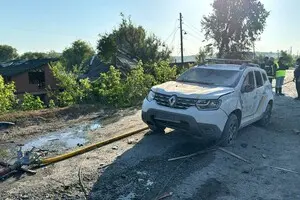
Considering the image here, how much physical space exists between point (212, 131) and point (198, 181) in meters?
1.29

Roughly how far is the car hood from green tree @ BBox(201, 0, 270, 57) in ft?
84.8

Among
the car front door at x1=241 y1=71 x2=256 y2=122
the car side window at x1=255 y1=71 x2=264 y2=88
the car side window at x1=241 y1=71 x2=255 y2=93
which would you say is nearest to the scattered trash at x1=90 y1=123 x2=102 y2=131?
the car front door at x1=241 y1=71 x2=256 y2=122

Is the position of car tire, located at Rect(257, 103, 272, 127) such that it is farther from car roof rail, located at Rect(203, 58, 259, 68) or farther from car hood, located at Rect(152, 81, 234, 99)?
car hood, located at Rect(152, 81, 234, 99)

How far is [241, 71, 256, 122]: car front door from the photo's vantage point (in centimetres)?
700

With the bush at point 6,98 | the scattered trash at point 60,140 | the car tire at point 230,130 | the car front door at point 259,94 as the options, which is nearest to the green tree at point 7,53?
the bush at point 6,98

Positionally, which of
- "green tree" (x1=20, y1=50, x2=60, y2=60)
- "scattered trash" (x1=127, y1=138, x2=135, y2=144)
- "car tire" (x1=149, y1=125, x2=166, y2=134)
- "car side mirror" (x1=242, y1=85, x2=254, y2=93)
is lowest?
"scattered trash" (x1=127, y1=138, x2=135, y2=144)

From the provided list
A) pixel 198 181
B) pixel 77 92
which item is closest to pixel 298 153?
pixel 198 181

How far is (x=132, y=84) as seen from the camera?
11.9 meters

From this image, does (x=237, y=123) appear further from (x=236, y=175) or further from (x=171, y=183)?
(x=171, y=183)

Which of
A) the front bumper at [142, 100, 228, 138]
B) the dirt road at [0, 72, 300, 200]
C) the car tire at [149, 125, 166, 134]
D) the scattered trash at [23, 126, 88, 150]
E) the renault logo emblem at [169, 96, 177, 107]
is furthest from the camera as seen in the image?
the car tire at [149, 125, 166, 134]

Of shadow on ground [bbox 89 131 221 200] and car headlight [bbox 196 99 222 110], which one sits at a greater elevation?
car headlight [bbox 196 99 222 110]

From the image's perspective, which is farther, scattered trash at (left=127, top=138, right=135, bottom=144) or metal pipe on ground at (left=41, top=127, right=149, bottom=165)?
scattered trash at (left=127, top=138, right=135, bottom=144)

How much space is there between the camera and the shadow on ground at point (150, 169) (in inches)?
183

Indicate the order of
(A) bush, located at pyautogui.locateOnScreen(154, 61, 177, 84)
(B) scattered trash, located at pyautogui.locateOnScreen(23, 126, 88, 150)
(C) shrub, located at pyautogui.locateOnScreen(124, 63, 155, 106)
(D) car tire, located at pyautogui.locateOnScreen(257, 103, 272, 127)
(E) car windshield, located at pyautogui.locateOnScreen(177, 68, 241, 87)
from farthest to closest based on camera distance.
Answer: (A) bush, located at pyautogui.locateOnScreen(154, 61, 177, 84) → (C) shrub, located at pyautogui.locateOnScreen(124, 63, 155, 106) → (D) car tire, located at pyautogui.locateOnScreen(257, 103, 272, 127) → (E) car windshield, located at pyautogui.locateOnScreen(177, 68, 241, 87) → (B) scattered trash, located at pyautogui.locateOnScreen(23, 126, 88, 150)
